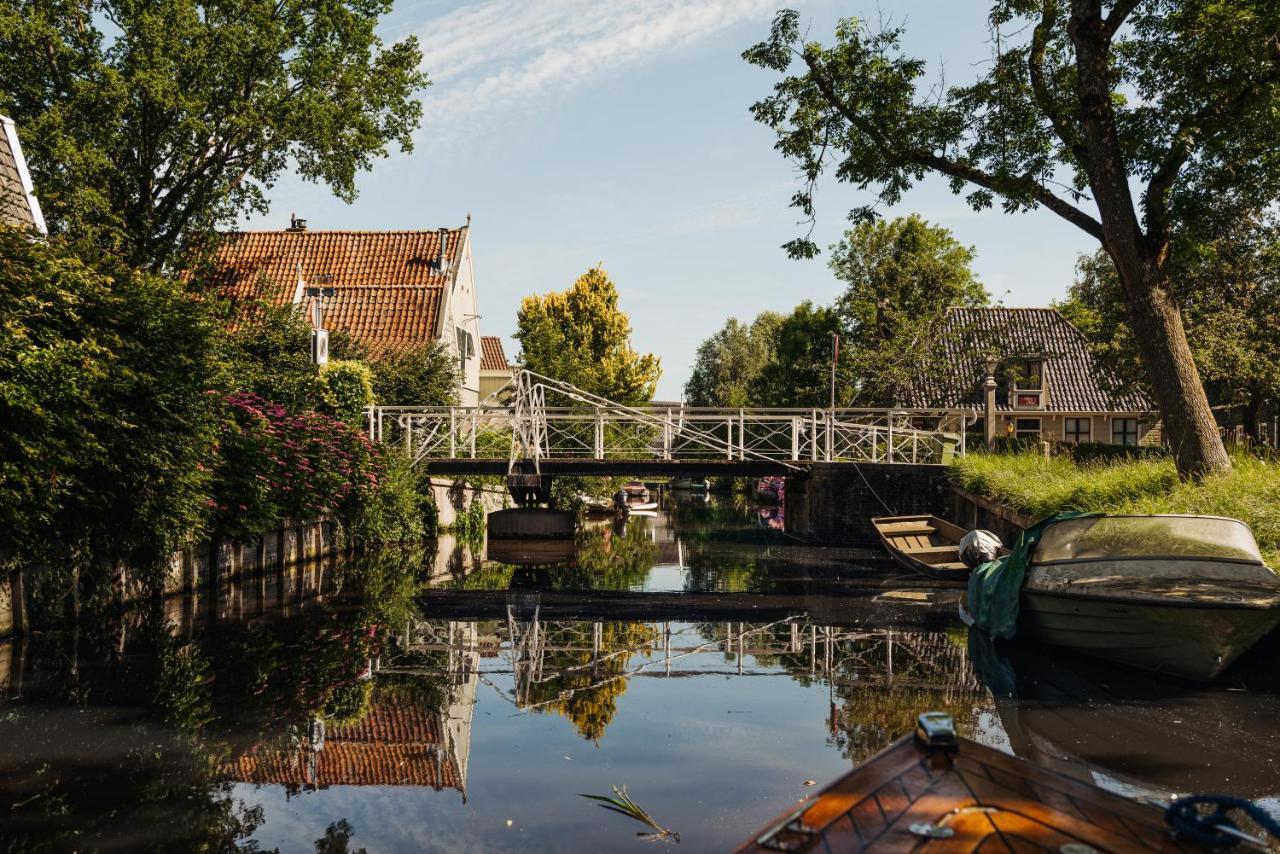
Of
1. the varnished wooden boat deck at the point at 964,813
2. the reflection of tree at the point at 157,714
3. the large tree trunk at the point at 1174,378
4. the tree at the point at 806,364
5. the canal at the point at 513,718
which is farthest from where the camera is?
the tree at the point at 806,364

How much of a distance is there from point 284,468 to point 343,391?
20.2ft

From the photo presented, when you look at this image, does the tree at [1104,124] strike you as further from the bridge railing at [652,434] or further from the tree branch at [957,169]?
the bridge railing at [652,434]

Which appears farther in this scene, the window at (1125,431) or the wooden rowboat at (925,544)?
the window at (1125,431)

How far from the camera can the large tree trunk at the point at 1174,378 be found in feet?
52.6

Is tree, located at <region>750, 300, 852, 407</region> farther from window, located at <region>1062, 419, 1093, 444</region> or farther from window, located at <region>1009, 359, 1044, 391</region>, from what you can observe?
window, located at <region>1062, 419, 1093, 444</region>

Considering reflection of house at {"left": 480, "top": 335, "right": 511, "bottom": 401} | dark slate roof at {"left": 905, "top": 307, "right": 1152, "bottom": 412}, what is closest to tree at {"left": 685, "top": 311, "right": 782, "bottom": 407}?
reflection of house at {"left": 480, "top": 335, "right": 511, "bottom": 401}

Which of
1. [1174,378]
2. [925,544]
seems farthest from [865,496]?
[1174,378]

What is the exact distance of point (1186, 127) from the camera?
16859mm

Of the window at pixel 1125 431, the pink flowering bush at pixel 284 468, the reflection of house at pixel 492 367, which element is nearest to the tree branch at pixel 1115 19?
the pink flowering bush at pixel 284 468

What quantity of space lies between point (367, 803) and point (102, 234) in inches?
1036

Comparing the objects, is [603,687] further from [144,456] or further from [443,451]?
[443,451]

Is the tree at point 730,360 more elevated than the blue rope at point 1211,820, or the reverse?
the tree at point 730,360

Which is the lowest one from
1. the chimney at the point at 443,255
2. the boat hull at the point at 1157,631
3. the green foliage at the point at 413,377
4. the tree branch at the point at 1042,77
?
the boat hull at the point at 1157,631

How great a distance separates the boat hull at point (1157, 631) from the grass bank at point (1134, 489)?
6.90ft
